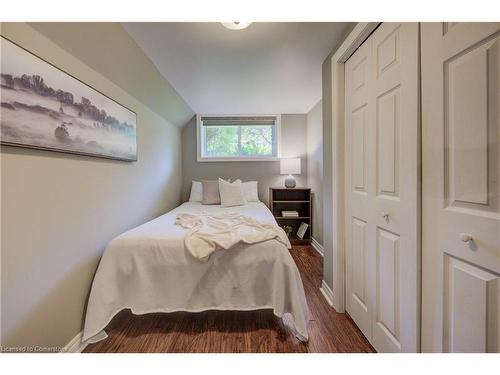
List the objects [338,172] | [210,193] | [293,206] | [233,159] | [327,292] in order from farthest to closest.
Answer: [233,159], [293,206], [210,193], [327,292], [338,172]

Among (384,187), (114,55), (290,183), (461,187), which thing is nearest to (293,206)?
(290,183)

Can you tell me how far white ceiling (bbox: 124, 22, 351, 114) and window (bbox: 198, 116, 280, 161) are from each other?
742 millimetres

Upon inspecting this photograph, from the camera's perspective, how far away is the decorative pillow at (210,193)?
3182 mm

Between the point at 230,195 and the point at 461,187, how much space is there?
8.33 feet

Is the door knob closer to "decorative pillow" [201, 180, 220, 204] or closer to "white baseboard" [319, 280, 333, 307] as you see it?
"white baseboard" [319, 280, 333, 307]

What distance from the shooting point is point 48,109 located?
3.44 ft

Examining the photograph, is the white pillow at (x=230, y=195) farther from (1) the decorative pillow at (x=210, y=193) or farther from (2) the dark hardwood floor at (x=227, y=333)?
(2) the dark hardwood floor at (x=227, y=333)

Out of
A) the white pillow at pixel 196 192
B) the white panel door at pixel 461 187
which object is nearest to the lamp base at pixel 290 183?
the white pillow at pixel 196 192

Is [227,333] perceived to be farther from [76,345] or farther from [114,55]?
[114,55]

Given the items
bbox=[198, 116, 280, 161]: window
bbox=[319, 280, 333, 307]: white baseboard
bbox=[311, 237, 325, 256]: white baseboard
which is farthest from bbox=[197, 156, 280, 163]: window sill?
bbox=[319, 280, 333, 307]: white baseboard

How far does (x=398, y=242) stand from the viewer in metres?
1.04

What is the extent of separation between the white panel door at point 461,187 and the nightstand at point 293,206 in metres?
2.40

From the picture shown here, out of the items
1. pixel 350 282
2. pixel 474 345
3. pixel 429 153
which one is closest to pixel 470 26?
pixel 429 153
